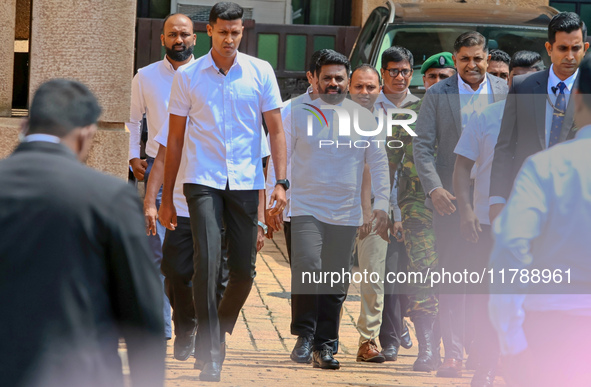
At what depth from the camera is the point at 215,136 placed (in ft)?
20.6

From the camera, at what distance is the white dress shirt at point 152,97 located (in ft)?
24.3

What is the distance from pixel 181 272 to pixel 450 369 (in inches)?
73.0

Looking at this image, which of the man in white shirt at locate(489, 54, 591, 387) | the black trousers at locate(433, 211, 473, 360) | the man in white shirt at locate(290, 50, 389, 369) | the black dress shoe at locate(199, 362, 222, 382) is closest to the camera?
the man in white shirt at locate(489, 54, 591, 387)

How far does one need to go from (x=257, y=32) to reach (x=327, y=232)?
7.12 m

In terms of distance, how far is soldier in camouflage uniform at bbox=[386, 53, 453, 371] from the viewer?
22.4 ft

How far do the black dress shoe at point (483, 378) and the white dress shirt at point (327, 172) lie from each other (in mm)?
1387

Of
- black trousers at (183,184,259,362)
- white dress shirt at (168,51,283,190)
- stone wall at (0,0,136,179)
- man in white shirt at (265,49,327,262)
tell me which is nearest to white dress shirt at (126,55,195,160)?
stone wall at (0,0,136,179)

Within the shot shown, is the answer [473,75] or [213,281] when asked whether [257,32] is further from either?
[213,281]

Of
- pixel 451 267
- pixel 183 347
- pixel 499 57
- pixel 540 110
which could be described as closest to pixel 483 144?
pixel 451 267

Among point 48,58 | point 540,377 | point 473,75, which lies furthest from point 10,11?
point 540,377

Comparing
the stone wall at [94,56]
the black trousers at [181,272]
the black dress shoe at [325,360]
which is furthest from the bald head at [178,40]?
the black dress shoe at [325,360]

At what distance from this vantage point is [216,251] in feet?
20.4

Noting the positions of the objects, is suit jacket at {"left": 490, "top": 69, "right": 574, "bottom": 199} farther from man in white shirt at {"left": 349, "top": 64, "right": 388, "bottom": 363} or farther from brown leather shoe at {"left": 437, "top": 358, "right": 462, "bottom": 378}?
man in white shirt at {"left": 349, "top": 64, "right": 388, "bottom": 363}

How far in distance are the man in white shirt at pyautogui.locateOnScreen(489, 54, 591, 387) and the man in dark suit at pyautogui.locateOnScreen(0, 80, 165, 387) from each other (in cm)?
114
